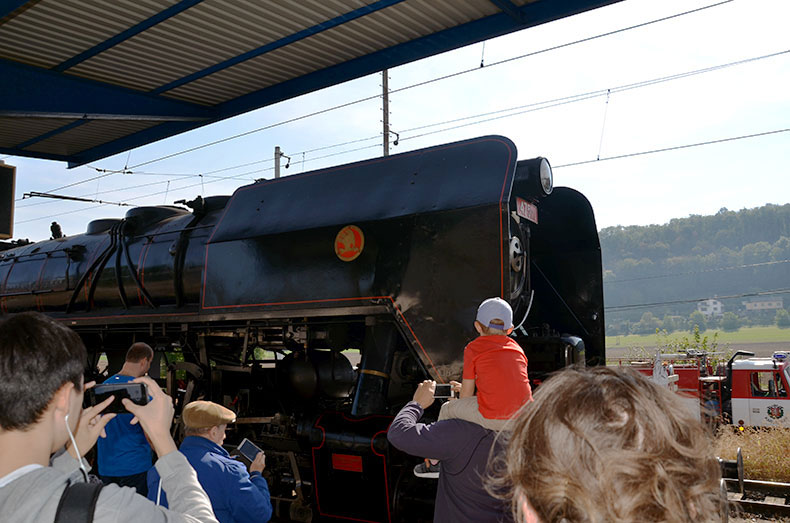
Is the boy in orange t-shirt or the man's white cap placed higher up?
the man's white cap

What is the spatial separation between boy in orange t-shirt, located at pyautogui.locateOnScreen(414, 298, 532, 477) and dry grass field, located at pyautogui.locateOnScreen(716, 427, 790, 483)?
24.2 ft

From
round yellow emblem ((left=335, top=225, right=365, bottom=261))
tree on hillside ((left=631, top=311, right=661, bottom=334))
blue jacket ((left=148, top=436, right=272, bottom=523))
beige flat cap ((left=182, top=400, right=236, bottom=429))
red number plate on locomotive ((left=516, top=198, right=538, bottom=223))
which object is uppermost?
red number plate on locomotive ((left=516, top=198, right=538, bottom=223))

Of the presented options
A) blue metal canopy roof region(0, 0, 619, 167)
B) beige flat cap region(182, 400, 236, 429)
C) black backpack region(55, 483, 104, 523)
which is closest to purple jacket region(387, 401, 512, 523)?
beige flat cap region(182, 400, 236, 429)

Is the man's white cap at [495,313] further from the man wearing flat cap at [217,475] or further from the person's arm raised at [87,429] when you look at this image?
the person's arm raised at [87,429]

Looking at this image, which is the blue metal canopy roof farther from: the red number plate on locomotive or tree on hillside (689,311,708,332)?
tree on hillside (689,311,708,332)

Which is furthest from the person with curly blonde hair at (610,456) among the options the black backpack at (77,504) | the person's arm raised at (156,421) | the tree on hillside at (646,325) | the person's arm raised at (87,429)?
the tree on hillside at (646,325)

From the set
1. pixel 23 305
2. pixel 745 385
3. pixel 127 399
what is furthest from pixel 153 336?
pixel 745 385

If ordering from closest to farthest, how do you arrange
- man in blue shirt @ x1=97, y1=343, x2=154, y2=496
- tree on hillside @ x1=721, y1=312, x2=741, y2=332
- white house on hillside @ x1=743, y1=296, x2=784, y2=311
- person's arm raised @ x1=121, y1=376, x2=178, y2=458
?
person's arm raised @ x1=121, y1=376, x2=178, y2=458, man in blue shirt @ x1=97, y1=343, x2=154, y2=496, tree on hillside @ x1=721, y1=312, x2=741, y2=332, white house on hillside @ x1=743, y1=296, x2=784, y2=311

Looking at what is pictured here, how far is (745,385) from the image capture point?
516 inches

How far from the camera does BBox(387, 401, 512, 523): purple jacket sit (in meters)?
2.76

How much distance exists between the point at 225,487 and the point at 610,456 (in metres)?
2.41

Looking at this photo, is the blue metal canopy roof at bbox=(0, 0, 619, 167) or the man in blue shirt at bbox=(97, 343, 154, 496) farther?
the blue metal canopy roof at bbox=(0, 0, 619, 167)

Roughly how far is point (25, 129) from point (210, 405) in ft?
25.5

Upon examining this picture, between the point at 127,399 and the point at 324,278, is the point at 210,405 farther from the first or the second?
the point at 324,278
